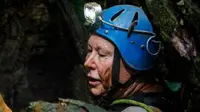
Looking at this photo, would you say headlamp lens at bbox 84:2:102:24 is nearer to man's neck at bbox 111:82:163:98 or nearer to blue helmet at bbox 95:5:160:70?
blue helmet at bbox 95:5:160:70

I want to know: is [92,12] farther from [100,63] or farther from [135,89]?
[135,89]

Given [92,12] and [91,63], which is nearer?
[91,63]

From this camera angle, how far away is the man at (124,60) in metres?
3.65

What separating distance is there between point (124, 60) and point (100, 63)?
0.21 metres

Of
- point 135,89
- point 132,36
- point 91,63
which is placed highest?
point 132,36

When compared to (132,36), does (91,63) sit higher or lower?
lower

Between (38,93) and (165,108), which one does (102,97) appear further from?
(38,93)

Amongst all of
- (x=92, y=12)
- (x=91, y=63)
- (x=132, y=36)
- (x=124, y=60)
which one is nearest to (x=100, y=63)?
(x=91, y=63)

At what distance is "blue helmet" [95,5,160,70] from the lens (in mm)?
3662

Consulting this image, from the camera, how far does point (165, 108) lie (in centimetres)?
373

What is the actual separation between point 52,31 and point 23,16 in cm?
84

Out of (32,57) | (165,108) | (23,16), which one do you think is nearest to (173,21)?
(165,108)

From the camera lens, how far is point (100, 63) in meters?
3.65

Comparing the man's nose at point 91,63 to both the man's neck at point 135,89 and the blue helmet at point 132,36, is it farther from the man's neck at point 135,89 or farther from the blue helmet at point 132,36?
the man's neck at point 135,89
